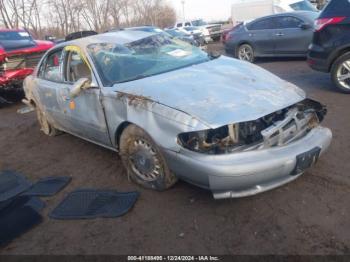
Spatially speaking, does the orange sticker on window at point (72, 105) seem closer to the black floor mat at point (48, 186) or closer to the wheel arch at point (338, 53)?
the black floor mat at point (48, 186)

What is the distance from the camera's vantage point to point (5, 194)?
11.0 feet

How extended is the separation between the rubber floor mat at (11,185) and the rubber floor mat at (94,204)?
39cm

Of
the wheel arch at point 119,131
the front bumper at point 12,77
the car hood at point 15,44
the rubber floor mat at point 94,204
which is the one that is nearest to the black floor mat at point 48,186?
the rubber floor mat at point 94,204

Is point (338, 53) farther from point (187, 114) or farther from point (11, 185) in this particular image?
point (11, 185)

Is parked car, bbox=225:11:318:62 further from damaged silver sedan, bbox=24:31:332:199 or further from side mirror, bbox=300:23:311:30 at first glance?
damaged silver sedan, bbox=24:31:332:199

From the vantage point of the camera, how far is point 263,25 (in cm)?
1035

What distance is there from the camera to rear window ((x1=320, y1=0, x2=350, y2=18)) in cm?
569

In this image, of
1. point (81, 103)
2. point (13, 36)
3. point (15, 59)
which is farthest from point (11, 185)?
point (13, 36)

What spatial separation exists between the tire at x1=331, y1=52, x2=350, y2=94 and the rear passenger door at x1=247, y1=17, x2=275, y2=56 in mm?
4268

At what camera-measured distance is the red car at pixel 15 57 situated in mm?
8328

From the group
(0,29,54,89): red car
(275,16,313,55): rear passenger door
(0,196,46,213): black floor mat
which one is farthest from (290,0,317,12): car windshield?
A: (0,196,46,213): black floor mat

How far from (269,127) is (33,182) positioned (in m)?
2.85

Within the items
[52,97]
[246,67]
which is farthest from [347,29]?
[52,97]

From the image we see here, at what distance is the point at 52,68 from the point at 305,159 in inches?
143
